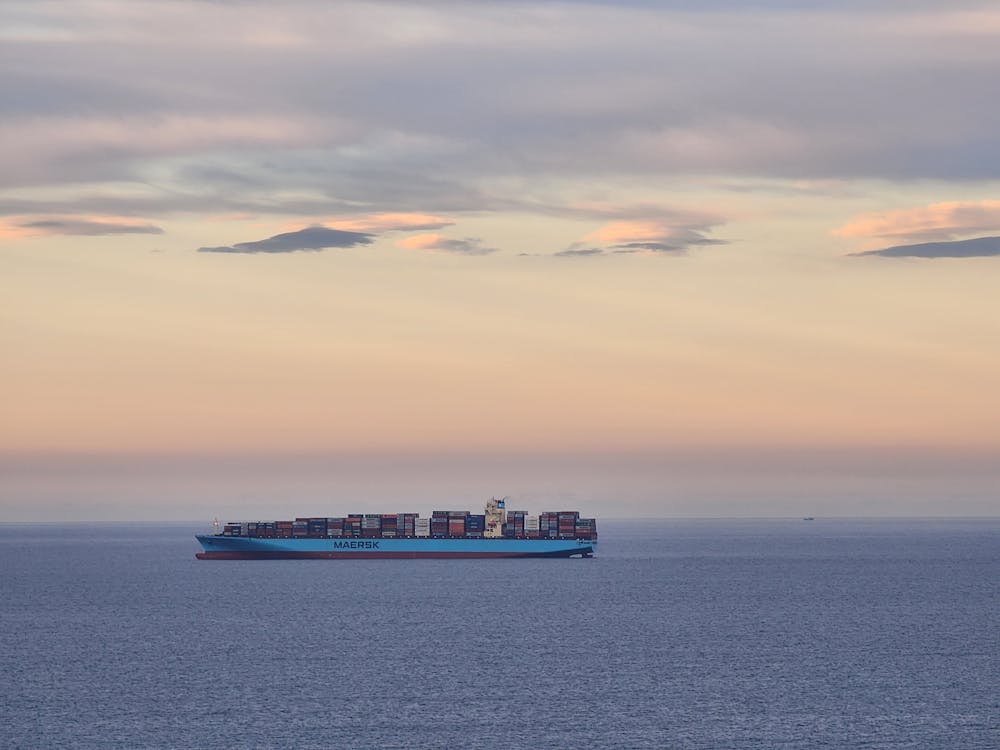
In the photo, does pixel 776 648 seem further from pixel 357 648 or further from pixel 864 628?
pixel 357 648

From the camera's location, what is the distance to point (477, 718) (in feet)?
242

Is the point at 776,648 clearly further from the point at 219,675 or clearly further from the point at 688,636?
the point at 219,675

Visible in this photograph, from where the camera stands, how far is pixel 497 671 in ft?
300

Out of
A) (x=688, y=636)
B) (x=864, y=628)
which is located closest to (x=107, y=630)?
(x=688, y=636)

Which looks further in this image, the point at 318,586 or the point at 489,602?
the point at 318,586

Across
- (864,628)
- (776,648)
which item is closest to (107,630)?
(776,648)

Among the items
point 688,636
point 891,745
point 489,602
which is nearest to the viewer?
point 891,745

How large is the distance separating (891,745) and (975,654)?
3921 centimetres

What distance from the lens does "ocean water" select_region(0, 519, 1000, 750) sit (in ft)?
231

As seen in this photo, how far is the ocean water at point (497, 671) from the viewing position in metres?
70.3

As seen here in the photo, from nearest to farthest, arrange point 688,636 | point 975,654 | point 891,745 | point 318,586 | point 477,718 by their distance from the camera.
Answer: point 891,745 → point 477,718 → point 975,654 → point 688,636 → point 318,586

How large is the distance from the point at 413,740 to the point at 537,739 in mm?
6446

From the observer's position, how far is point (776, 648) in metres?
106

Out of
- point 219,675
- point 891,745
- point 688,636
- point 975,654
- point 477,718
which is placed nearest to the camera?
point 891,745
